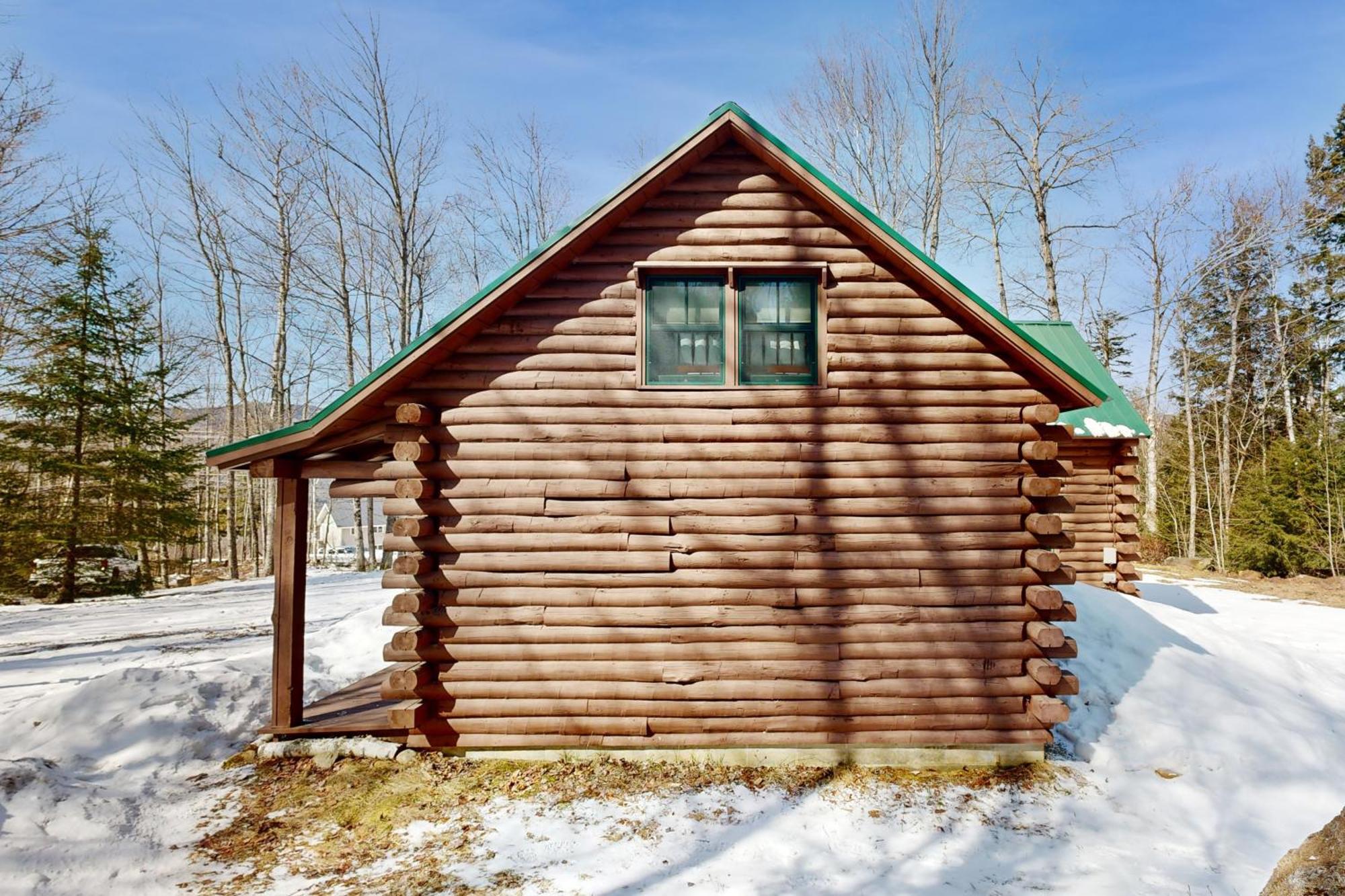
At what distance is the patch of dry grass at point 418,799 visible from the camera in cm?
488

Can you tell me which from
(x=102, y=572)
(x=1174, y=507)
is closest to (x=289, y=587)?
(x=102, y=572)

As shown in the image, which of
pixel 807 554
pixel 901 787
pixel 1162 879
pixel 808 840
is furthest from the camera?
pixel 807 554

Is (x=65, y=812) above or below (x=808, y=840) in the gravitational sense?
above

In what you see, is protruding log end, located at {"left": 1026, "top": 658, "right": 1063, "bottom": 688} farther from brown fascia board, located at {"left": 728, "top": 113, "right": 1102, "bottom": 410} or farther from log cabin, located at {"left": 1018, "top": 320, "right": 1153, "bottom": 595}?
log cabin, located at {"left": 1018, "top": 320, "right": 1153, "bottom": 595}

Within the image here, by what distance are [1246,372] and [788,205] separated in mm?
33373

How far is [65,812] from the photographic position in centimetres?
513

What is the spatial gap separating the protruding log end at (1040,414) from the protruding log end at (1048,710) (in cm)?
311

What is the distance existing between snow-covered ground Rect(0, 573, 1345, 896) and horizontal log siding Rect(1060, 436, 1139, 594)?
3174 mm

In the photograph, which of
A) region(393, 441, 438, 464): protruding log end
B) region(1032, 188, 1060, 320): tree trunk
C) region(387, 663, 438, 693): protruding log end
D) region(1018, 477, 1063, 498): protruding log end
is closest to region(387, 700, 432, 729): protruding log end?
region(387, 663, 438, 693): protruding log end

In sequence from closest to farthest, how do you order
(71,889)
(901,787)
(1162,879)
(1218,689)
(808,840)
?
(71,889) → (1162,879) → (808,840) → (901,787) → (1218,689)

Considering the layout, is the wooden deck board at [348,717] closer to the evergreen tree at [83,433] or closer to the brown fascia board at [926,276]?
the brown fascia board at [926,276]

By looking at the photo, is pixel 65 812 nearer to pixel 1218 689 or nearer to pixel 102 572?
pixel 1218 689

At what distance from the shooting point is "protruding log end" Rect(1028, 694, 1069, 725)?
6.41 meters

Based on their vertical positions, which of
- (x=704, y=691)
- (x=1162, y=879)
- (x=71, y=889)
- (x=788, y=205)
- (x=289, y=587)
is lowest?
(x=1162, y=879)
